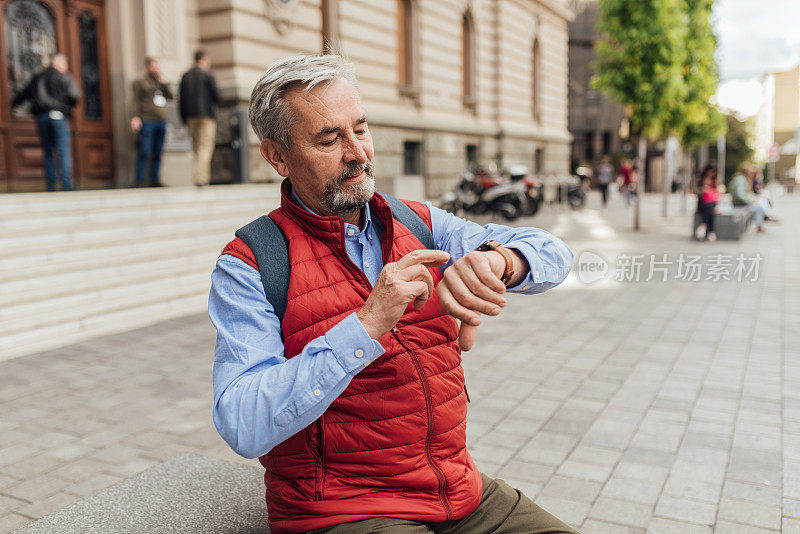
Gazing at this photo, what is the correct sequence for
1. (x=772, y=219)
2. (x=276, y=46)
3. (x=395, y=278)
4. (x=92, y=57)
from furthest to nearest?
(x=772, y=219)
(x=276, y=46)
(x=92, y=57)
(x=395, y=278)

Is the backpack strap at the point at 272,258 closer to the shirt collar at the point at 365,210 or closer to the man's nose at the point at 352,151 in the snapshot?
the shirt collar at the point at 365,210

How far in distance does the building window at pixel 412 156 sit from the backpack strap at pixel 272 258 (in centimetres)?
1777

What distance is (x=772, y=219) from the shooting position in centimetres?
1873

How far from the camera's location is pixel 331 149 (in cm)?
184

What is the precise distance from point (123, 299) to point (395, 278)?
21.7 ft

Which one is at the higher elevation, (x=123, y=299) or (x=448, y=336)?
(x=448, y=336)

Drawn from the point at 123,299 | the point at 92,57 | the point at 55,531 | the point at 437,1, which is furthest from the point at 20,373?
the point at 437,1

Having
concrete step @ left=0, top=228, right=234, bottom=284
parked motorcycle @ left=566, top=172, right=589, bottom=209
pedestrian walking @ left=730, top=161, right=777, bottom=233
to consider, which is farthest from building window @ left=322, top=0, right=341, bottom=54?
parked motorcycle @ left=566, top=172, right=589, bottom=209

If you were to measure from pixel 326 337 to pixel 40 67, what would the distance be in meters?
12.1

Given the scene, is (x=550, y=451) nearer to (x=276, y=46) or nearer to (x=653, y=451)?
(x=653, y=451)

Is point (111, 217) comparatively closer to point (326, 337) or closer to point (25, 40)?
point (25, 40)

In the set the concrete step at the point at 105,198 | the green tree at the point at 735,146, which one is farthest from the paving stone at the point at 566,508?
the green tree at the point at 735,146

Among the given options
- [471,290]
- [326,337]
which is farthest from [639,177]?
[326,337]

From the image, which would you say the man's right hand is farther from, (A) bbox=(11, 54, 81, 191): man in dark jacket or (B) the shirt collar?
(A) bbox=(11, 54, 81, 191): man in dark jacket
